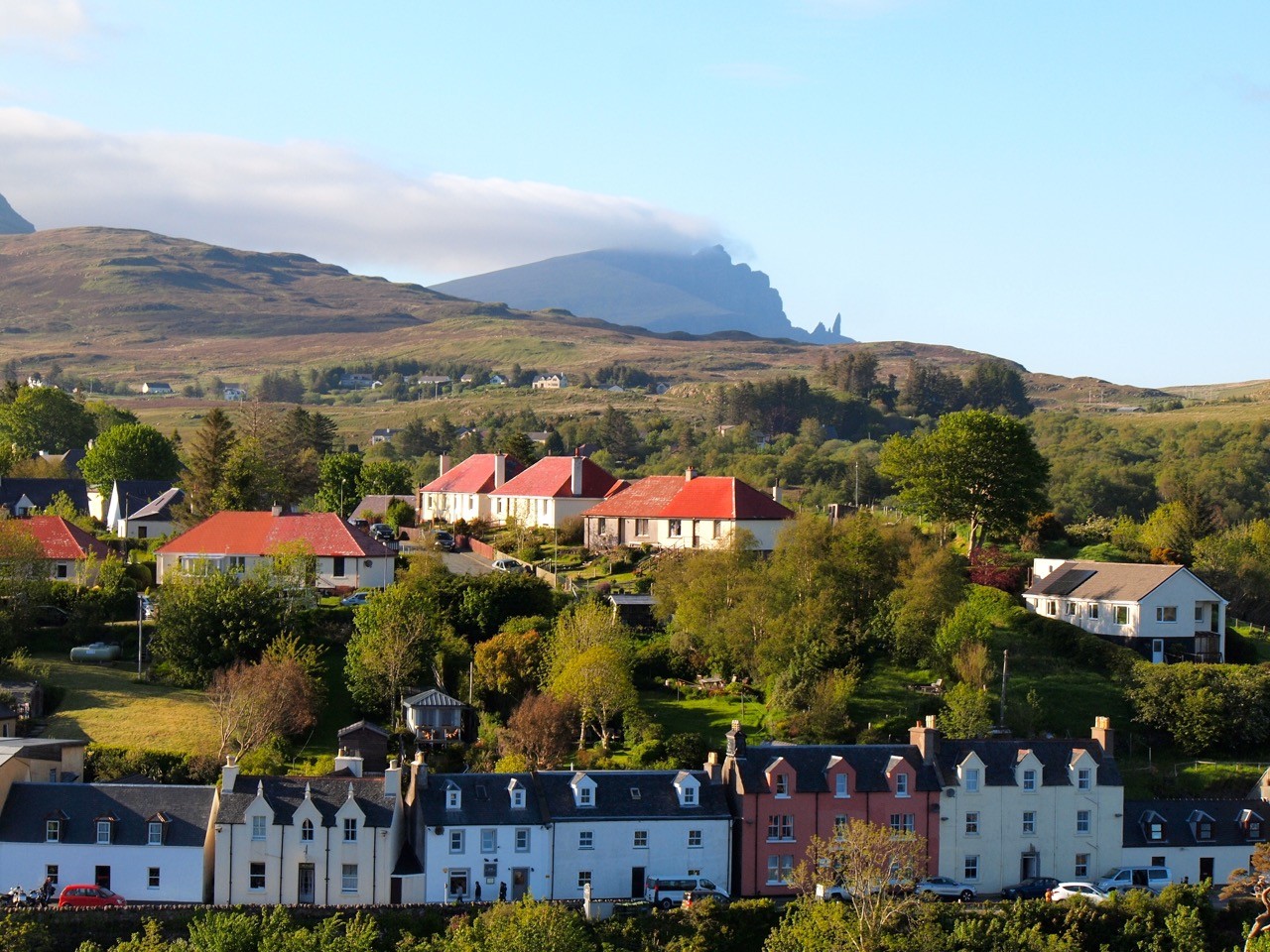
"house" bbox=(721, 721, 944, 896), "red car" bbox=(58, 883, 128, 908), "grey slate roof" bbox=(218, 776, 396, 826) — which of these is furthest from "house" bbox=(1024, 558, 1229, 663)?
"red car" bbox=(58, 883, 128, 908)

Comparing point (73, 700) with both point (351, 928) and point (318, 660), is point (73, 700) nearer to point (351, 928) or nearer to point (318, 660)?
point (318, 660)

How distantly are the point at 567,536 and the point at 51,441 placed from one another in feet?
227

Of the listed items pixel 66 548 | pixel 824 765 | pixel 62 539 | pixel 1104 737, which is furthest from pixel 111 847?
pixel 62 539

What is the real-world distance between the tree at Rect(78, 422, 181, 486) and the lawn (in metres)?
47.8

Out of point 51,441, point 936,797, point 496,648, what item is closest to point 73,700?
point 496,648

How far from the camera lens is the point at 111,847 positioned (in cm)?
4869

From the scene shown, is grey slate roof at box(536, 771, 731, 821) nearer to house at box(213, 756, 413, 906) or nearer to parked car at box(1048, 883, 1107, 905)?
house at box(213, 756, 413, 906)

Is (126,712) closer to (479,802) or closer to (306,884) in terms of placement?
(306,884)

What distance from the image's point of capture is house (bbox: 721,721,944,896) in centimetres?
5147

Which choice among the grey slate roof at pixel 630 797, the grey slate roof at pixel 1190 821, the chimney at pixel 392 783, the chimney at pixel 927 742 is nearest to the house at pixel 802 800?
the chimney at pixel 927 742

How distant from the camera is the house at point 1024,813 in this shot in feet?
173

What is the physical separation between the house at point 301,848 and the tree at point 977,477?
128 ft

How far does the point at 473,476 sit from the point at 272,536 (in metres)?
22.7

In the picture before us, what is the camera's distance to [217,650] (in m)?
65.2
